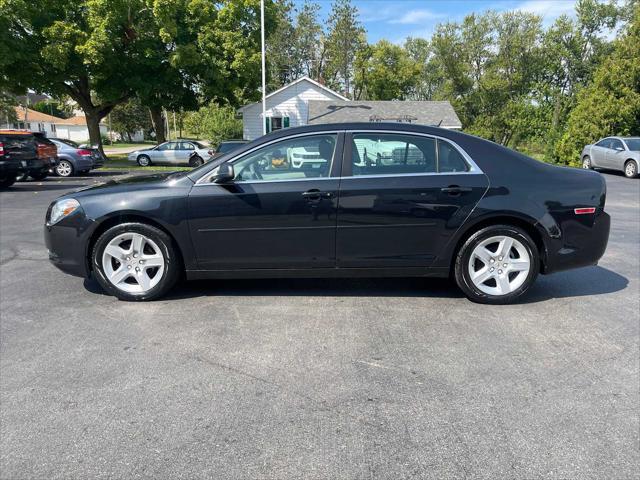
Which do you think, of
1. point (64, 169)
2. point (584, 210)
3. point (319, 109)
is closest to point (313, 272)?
point (584, 210)

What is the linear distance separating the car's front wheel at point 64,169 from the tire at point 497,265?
691 inches

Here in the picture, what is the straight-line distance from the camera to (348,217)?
4285 millimetres

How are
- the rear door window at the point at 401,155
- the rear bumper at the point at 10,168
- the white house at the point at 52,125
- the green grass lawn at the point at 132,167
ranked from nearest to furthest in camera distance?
the rear door window at the point at 401,155 → the rear bumper at the point at 10,168 → the green grass lawn at the point at 132,167 → the white house at the point at 52,125

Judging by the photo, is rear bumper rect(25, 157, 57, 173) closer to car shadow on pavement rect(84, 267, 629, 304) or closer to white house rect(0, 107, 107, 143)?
car shadow on pavement rect(84, 267, 629, 304)

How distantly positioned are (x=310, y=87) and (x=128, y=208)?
31.0 metres

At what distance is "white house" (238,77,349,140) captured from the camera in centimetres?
3347

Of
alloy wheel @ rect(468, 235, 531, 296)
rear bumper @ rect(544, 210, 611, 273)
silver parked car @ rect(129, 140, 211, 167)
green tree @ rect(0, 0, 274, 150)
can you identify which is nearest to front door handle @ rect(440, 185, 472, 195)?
alloy wheel @ rect(468, 235, 531, 296)

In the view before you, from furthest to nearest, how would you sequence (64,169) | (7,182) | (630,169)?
1. (64,169)
2. (630,169)
3. (7,182)

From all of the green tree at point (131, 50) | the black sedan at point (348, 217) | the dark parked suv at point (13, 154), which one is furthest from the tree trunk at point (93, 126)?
the black sedan at point (348, 217)

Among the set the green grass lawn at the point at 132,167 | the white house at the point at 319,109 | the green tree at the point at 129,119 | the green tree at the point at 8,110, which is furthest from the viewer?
the green tree at the point at 129,119

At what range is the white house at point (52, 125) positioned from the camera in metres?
71.9

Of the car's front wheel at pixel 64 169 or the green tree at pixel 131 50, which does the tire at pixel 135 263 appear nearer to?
the car's front wheel at pixel 64 169

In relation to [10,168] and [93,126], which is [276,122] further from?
[10,168]

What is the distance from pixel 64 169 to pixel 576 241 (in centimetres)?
1839
